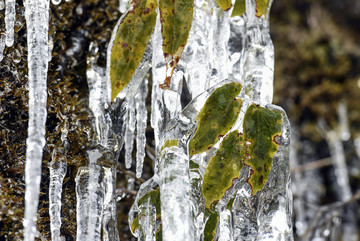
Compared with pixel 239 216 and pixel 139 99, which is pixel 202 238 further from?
pixel 139 99

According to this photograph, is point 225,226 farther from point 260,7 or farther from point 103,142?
point 260,7

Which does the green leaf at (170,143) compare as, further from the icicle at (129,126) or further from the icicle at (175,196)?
the icicle at (129,126)

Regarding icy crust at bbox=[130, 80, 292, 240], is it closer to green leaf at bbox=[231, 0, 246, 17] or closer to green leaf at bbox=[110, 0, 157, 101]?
green leaf at bbox=[110, 0, 157, 101]

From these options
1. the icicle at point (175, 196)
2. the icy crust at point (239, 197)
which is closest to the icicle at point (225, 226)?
the icy crust at point (239, 197)

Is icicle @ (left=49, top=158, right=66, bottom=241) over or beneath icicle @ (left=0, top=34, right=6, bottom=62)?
beneath

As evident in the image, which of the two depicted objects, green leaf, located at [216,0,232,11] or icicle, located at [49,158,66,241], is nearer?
icicle, located at [49,158,66,241]

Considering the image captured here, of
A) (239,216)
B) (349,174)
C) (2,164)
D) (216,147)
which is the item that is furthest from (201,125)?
(349,174)

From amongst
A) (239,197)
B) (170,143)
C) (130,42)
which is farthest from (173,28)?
(239,197)

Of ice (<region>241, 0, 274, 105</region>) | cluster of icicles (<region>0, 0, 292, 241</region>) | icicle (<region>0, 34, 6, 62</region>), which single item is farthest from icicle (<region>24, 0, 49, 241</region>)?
ice (<region>241, 0, 274, 105</region>)
